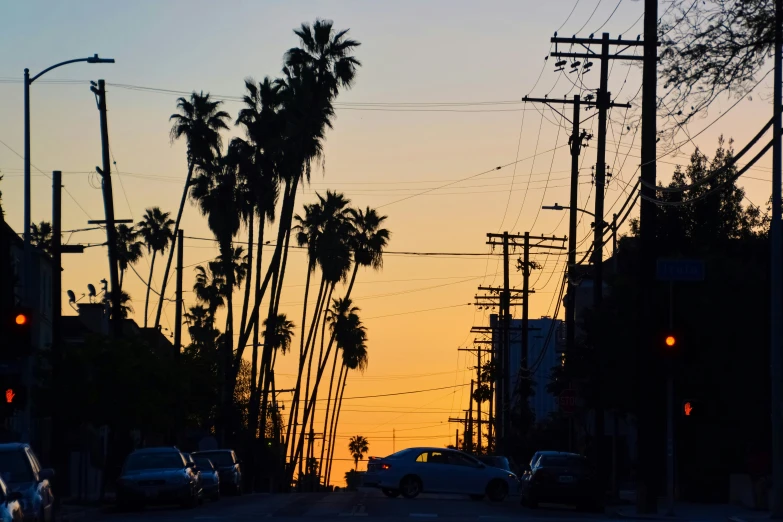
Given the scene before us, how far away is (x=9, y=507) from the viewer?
1445 cm

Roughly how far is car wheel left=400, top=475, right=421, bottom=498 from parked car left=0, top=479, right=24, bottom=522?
20.3 m

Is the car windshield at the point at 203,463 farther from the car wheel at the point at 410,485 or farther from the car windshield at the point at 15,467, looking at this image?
the car windshield at the point at 15,467

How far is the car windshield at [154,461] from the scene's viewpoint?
29734 millimetres

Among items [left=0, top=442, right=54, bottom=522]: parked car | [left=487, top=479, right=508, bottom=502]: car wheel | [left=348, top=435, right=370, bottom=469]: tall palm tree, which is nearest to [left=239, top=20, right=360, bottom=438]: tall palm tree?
[left=487, top=479, right=508, bottom=502]: car wheel

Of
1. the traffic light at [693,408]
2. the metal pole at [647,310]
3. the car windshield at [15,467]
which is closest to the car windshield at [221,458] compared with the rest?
the metal pole at [647,310]

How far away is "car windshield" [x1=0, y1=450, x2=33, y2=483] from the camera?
17.9m

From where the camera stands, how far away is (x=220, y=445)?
194 ft

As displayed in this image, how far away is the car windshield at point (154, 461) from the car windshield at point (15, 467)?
37.5 ft

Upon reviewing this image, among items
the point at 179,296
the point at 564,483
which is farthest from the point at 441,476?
the point at 179,296

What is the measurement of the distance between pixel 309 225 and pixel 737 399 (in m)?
36.3

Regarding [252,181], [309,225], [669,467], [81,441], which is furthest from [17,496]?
[309,225]

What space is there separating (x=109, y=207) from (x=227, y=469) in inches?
401

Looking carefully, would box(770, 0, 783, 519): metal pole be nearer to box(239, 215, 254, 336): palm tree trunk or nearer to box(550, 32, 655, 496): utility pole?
box(550, 32, 655, 496): utility pole

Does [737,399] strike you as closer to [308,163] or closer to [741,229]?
[741,229]
